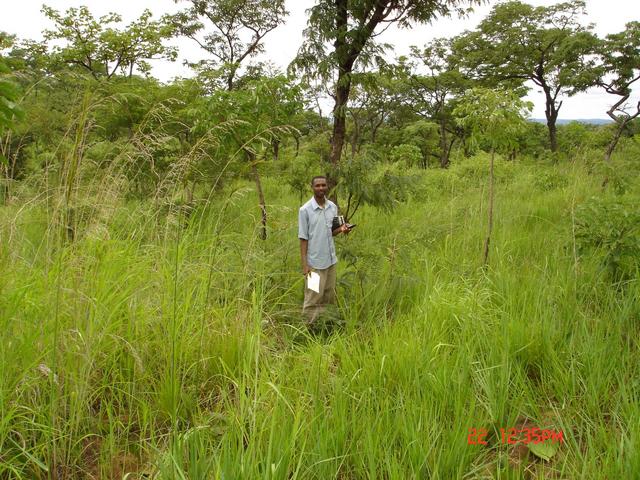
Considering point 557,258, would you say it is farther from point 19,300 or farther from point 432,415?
point 19,300

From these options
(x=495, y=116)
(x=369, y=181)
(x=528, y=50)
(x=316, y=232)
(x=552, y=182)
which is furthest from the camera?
(x=528, y=50)

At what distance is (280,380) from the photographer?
234cm

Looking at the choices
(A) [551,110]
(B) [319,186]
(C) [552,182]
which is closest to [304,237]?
(B) [319,186]

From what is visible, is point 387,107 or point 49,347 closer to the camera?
point 49,347

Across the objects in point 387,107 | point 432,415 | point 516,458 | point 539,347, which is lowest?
point 516,458

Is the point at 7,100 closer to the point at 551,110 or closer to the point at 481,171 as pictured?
the point at 481,171

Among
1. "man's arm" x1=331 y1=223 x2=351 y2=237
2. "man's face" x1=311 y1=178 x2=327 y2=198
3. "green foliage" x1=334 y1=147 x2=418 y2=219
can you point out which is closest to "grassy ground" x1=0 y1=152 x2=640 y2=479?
"man's arm" x1=331 y1=223 x2=351 y2=237

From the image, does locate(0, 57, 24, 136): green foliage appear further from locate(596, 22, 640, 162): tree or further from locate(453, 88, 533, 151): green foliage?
locate(596, 22, 640, 162): tree

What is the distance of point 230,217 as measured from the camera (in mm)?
7535

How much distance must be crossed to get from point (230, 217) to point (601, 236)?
5.56m

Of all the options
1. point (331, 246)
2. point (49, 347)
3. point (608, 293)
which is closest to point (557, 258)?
point (608, 293)
